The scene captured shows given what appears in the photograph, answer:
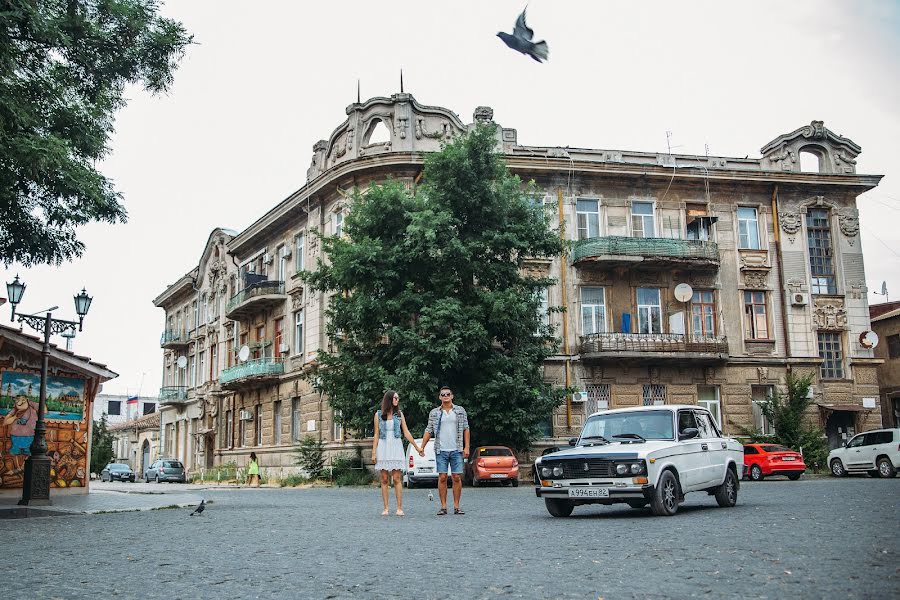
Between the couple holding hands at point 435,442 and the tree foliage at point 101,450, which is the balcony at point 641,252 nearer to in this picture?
the couple holding hands at point 435,442

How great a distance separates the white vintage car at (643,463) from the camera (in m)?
12.1

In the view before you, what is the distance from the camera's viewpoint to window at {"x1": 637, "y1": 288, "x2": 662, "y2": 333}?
36.5 metres

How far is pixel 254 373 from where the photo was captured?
4222 cm

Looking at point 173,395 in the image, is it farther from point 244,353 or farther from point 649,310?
point 649,310

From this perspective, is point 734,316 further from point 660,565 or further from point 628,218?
point 660,565

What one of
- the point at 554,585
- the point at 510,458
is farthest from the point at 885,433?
the point at 554,585

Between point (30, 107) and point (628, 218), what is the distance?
27.3 m

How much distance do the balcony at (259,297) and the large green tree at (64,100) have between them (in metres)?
25.7

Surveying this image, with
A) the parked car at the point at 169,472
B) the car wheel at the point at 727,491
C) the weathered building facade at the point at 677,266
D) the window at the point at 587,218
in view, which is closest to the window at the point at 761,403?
the weathered building facade at the point at 677,266

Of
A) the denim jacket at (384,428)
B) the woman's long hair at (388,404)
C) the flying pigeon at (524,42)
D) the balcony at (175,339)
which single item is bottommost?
the denim jacket at (384,428)

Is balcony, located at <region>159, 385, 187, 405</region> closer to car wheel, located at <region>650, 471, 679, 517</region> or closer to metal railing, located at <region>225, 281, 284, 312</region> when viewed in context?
metal railing, located at <region>225, 281, 284, 312</region>

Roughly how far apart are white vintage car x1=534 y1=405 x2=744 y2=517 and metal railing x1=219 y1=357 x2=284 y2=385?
97.0ft

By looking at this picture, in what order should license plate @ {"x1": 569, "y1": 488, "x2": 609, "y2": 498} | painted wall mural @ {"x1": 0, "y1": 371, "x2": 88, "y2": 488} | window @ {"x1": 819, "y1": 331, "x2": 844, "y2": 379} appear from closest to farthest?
license plate @ {"x1": 569, "y1": 488, "x2": 609, "y2": 498} → painted wall mural @ {"x1": 0, "y1": 371, "x2": 88, "y2": 488} → window @ {"x1": 819, "y1": 331, "x2": 844, "y2": 379}

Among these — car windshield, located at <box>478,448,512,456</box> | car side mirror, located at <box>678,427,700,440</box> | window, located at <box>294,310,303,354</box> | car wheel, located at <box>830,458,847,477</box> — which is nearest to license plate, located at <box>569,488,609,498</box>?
car side mirror, located at <box>678,427,700,440</box>
